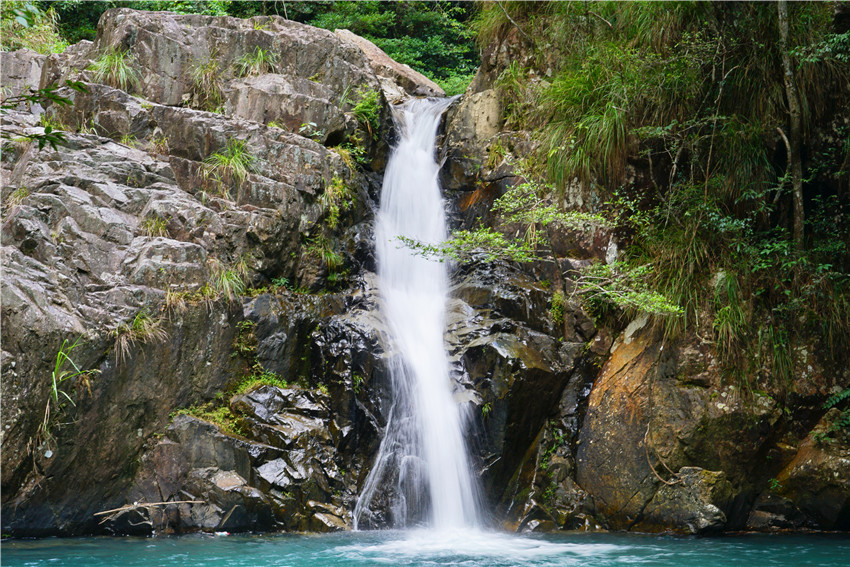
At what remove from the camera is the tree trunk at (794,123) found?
7.42 m

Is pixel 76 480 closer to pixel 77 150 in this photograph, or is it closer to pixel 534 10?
pixel 77 150

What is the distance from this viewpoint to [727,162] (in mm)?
7855

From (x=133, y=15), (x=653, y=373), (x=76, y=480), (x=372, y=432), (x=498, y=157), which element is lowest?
(x=76, y=480)

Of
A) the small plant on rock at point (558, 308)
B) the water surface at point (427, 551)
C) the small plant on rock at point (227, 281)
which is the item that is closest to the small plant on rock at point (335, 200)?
the small plant on rock at point (227, 281)

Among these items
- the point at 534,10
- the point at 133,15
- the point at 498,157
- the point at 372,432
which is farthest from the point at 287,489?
the point at 534,10

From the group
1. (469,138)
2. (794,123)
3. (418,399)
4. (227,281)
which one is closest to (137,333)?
(227,281)

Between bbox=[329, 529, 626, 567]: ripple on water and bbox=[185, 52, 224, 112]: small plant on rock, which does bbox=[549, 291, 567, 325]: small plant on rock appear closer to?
bbox=[329, 529, 626, 567]: ripple on water

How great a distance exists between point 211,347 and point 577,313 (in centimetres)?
439

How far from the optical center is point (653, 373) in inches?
286

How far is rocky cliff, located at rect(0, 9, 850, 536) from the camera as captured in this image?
6176 mm

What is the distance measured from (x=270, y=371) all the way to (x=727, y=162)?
19.7ft

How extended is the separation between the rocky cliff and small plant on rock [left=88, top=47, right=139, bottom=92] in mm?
74

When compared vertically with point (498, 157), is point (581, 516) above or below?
below

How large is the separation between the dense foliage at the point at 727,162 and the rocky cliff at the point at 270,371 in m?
0.58
